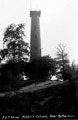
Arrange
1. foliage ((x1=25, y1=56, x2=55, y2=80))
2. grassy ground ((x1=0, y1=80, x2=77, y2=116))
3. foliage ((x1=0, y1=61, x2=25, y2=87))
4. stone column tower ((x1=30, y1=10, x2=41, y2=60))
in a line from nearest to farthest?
grassy ground ((x1=0, y1=80, x2=77, y2=116))
foliage ((x1=0, y1=61, x2=25, y2=87))
foliage ((x1=25, y1=56, x2=55, y2=80))
stone column tower ((x1=30, y1=10, x2=41, y2=60))

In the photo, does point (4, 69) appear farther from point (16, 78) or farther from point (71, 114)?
point (71, 114)

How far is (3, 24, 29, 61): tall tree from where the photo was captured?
5184 centimetres

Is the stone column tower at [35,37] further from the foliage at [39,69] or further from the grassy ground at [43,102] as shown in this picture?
the grassy ground at [43,102]

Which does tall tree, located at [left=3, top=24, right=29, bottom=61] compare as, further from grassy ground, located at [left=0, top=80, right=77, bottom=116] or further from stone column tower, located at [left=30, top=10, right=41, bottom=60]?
grassy ground, located at [left=0, top=80, right=77, bottom=116]

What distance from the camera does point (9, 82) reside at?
4731cm

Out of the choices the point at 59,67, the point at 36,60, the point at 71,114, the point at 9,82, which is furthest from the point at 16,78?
the point at 71,114

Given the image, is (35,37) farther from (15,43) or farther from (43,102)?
(43,102)

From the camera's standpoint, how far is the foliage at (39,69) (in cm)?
5333

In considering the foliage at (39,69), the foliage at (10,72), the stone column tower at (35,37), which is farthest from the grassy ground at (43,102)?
the stone column tower at (35,37)

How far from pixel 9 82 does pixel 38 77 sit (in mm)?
7527

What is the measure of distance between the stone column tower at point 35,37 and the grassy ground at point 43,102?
22269 mm

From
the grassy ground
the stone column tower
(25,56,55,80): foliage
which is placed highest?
the stone column tower

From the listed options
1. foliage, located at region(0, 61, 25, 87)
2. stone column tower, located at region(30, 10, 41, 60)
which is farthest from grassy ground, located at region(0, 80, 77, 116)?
stone column tower, located at region(30, 10, 41, 60)

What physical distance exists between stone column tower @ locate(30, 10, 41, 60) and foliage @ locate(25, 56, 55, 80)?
12.9 feet
